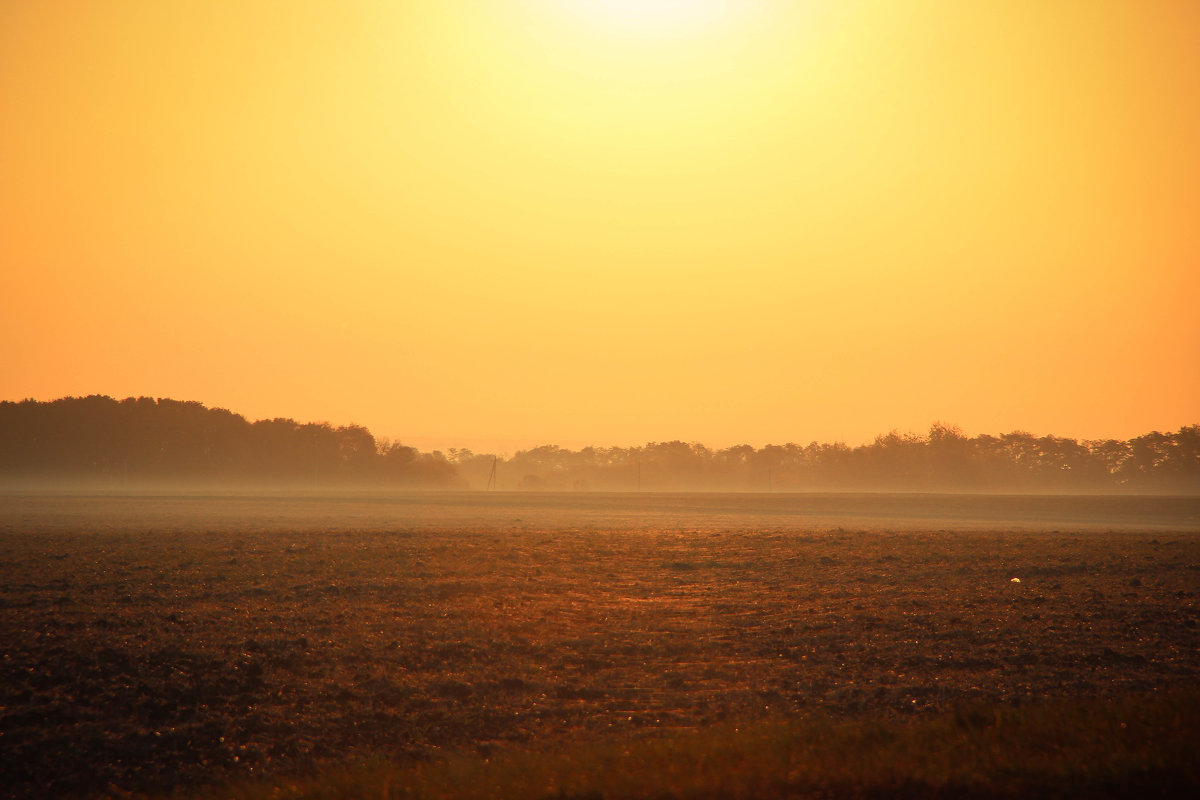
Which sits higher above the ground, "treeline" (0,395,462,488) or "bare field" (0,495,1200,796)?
"treeline" (0,395,462,488)

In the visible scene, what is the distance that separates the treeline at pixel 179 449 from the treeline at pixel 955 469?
39.0 metres

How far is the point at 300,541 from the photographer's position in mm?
34062

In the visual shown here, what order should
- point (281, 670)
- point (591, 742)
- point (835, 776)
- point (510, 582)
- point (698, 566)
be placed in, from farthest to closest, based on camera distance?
point (698, 566)
point (510, 582)
point (281, 670)
point (591, 742)
point (835, 776)

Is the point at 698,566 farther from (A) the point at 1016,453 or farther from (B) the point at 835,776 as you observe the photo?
(A) the point at 1016,453

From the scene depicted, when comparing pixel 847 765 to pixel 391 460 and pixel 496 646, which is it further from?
pixel 391 460

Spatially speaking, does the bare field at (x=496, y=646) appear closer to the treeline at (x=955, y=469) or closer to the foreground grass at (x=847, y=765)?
the foreground grass at (x=847, y=765)

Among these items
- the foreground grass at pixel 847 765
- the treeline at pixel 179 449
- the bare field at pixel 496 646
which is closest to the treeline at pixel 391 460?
the treeline at pixel 179 449

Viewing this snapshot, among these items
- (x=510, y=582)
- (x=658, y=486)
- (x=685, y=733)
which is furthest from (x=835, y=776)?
(x=658, y=486)

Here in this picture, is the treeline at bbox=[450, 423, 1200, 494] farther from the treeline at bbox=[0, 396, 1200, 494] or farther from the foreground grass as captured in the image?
the foreground grass

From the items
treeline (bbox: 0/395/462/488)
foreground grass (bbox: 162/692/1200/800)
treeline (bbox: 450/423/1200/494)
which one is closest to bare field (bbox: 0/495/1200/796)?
foreground grass (bbox: 162/692/1200/800)

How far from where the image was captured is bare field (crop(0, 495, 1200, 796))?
11758 mm

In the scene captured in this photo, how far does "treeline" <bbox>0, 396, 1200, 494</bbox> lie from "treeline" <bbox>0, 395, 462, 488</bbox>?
0.21m

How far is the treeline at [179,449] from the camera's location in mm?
135125

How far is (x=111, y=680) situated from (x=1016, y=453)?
188737 mm
